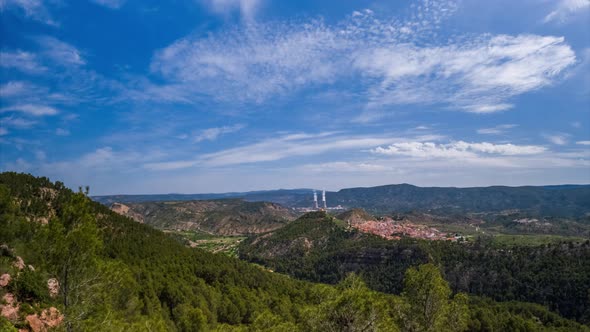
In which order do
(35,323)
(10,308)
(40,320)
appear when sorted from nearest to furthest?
(35,323), (40,320), (10,308)

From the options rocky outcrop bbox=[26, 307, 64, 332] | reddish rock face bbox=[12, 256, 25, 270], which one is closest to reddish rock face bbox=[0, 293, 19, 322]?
rocky outcrop bbox=[26, 307, 64, 332]

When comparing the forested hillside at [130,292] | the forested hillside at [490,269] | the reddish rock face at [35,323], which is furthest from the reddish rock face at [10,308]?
the forested hillside at [490,269]

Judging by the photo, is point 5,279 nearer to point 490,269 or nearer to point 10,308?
point 10,308

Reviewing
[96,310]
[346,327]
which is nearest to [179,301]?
[96,310]

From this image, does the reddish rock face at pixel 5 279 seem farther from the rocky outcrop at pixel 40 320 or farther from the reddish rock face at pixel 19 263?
the rocky outcrop at pixel 40 320

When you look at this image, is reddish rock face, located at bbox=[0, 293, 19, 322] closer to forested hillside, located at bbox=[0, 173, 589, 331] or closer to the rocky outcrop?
forested hillside, located at bbox=[0, 173, 589, 331]

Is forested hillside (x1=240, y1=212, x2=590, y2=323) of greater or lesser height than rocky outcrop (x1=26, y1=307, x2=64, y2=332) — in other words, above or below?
below

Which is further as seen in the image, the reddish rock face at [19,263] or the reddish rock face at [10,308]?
the reddish rock face at [19,263]

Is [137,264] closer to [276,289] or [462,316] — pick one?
[276,289]

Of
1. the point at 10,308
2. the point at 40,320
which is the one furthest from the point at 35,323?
the point at 10,308
